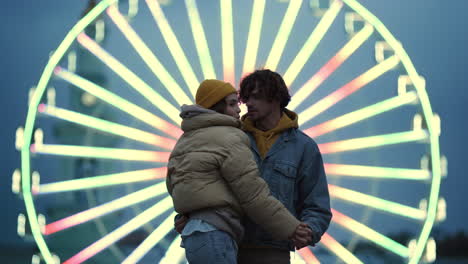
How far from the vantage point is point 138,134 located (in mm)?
7691

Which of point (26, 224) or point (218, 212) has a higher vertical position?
point (218, 212)

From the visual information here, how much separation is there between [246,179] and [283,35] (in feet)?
17.0

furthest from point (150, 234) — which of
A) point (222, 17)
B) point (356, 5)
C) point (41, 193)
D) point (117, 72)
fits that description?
point (356, 5)

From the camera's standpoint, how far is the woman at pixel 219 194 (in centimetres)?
286

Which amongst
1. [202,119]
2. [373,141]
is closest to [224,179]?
[202,119]

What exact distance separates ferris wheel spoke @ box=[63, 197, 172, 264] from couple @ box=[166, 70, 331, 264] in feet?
14.5

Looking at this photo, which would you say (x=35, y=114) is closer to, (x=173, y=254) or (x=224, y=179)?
(x=173, y=254)

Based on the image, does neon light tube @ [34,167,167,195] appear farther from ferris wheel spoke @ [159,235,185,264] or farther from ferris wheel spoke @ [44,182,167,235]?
ferris wheel spoke @ [159,235,185,264]

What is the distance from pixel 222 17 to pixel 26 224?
2672 mm

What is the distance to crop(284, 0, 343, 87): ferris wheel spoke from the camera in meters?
7.80

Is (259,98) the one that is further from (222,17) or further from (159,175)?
(222,17)

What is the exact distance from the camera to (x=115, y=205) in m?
7.64

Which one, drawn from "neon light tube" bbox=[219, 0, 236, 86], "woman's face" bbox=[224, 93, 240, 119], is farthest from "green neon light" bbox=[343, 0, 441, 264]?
"woman's face" bbox=[224, 93, 240, 119]

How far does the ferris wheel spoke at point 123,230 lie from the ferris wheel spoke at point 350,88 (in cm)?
149
